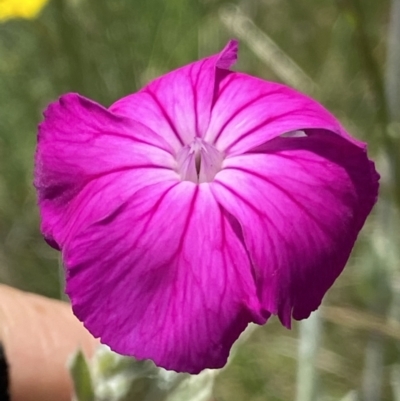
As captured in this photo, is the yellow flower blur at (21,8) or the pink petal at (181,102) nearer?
the pink petal at (181,102)

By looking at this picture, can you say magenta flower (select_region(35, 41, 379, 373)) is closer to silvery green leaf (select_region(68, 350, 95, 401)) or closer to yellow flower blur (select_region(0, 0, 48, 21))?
silvery green leaf (select_region(68, 350, 95, 401))

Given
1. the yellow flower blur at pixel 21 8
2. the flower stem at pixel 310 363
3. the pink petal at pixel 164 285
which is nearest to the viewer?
the pink petal at pixel 164 285

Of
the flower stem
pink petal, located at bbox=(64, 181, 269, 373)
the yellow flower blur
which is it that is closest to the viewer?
pink petal, located at bbox=(64, 181, 269, 373)

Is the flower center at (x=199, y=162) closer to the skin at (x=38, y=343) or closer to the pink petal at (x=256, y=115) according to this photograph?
the pink petal at (x=256, y=115)

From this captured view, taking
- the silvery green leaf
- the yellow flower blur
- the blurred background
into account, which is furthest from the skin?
the silvery green leaf

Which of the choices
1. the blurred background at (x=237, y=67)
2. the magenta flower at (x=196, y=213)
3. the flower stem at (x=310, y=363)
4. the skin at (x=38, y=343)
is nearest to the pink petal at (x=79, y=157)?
the magenta flower at (x=196, y=213)

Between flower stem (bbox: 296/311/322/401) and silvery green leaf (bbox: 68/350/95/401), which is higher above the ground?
silvery green leaf (bbox: 68/350/95/401)

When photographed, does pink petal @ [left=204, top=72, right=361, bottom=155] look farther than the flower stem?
No
